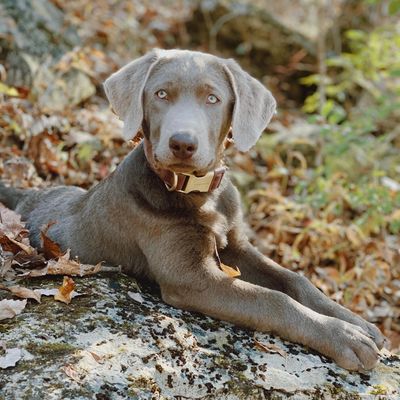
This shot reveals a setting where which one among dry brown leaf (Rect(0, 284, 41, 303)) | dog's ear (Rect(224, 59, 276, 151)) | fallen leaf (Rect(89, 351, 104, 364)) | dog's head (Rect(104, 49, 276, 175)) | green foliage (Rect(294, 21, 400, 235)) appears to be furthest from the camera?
green foliage (Rect(294, 21, 400, 235))

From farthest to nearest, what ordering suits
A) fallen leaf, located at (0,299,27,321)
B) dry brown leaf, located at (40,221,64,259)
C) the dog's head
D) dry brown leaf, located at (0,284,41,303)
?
dry brown leaf, located at (40,221,64,259)
the dog's head
dry brown leaf, located at (0,284,41,303)
fallen leaf, located at (0,299,27,321)

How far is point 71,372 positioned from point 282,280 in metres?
1.71

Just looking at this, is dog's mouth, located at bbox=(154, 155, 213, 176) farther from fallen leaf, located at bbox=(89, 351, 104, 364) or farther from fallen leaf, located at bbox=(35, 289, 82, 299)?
fallen leaf, located at bbox=(89, 351, 104, 364)

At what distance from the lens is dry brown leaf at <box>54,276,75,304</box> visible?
3.21m

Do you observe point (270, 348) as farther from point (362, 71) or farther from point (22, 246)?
point (362, 71)

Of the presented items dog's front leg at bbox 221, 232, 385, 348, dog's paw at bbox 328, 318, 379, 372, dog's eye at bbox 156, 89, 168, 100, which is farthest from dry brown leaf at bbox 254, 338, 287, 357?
dog's eye at bbox 156, 89, 168, 100

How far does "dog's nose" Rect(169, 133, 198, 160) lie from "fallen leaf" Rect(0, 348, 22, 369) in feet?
4.21

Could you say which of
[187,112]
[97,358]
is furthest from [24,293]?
[187,112]

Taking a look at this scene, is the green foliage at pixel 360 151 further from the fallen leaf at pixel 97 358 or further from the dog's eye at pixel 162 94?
the fallen leaf at pixel 97 358

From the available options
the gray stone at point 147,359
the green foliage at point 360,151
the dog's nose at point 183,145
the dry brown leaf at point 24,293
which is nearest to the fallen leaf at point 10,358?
the gray stone at point 147,359

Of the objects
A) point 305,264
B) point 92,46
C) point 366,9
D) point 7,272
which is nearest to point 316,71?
point 366,9

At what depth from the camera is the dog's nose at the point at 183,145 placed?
3.25m

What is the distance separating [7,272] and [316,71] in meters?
8.11

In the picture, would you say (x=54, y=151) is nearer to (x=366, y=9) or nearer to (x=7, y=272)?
(x=7, y=272)
